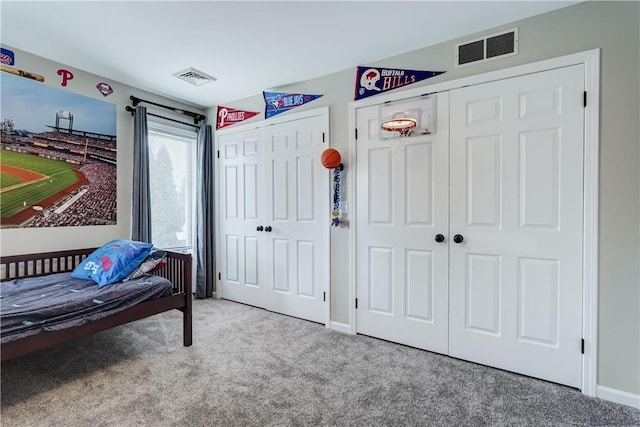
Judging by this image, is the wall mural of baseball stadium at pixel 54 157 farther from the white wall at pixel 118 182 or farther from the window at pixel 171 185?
the window at pixel 171 185

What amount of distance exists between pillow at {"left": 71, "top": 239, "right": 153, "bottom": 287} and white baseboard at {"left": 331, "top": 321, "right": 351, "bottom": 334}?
1.80m

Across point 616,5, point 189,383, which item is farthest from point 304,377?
point 616,5

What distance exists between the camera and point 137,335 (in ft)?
8.94

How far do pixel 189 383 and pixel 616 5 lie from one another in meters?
3.54

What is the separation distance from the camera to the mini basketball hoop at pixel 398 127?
7.94ft

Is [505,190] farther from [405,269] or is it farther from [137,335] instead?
[137,335]

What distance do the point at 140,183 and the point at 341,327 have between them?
2527 millimetres

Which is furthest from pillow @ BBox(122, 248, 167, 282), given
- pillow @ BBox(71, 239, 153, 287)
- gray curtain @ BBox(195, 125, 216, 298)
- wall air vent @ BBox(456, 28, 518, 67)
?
wall air vent @ BBox(456, 28, 518, 67)

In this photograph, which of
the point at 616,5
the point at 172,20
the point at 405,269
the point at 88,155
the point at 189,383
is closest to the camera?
the point at 616,5

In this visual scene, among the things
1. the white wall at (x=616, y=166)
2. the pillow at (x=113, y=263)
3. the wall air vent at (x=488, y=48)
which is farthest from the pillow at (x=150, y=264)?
the white wall at (x=616, y=166)

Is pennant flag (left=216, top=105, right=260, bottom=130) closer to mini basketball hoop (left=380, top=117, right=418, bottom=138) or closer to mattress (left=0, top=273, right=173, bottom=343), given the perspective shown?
mini basketball hoop (left=380, top=117, right=418, bottom=138)

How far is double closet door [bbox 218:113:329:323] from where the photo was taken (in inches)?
122

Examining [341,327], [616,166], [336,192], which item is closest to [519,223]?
[616,166]

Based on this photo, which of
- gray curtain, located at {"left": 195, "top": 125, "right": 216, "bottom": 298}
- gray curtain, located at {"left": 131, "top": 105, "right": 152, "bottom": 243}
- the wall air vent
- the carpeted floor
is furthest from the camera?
gray curtain, located at {"left": 195, "top": 125, "right": 216, "bottom": 298}
